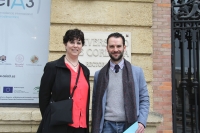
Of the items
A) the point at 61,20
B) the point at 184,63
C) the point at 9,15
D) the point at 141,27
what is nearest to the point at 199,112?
the point at 184,63

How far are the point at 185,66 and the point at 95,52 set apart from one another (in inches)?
85.0

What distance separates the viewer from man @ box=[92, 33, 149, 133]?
2.43m

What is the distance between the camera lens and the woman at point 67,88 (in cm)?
245

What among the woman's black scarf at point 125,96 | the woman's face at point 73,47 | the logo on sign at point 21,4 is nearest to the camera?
the woman's black scarf at point 125,96

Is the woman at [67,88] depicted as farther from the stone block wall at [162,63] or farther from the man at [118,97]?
the stone block wall at [162,63]

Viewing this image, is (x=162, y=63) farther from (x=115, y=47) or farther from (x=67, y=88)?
(x=67, y=88)

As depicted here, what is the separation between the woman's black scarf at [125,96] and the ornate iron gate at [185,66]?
2.40 m

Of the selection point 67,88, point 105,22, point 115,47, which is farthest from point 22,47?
point 115,47

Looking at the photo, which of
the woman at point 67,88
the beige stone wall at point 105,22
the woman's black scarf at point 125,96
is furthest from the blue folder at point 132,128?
the beige stone wall at point 105,22

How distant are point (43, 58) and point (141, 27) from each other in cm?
194

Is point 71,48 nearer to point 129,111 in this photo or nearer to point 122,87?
point 122,87

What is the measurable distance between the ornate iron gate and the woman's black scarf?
2401 mm

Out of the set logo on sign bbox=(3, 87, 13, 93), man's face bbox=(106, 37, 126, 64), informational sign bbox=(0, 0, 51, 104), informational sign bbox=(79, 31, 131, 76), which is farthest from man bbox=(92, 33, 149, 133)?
logo on sign bbox=(3, 87, 13, 93)

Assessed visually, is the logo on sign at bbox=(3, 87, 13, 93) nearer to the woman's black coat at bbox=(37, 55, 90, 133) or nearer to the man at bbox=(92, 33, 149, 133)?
the woman's black coat at bbox=(37, 55, 90, 133)
